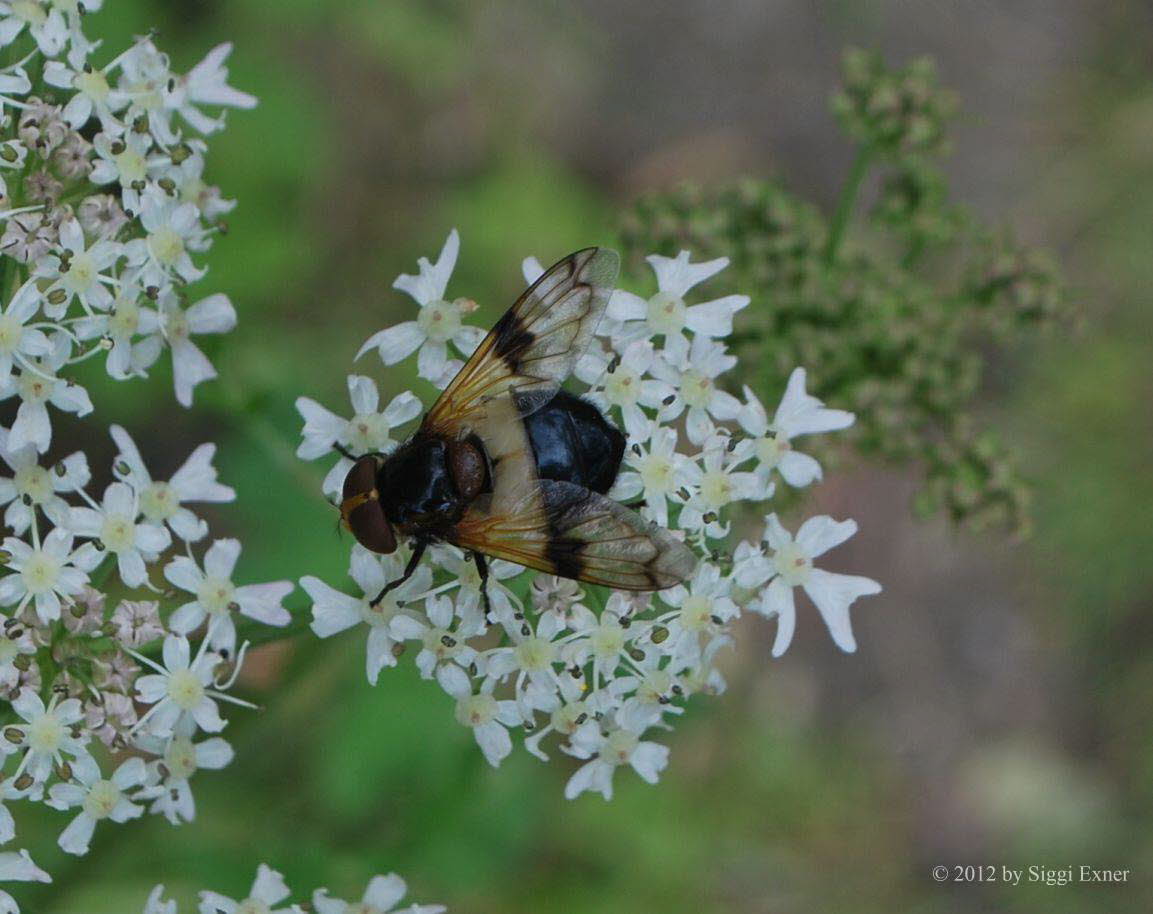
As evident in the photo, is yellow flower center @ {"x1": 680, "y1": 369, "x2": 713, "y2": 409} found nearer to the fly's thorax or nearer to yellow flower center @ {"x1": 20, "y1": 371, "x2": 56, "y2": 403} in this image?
the fly's thorax

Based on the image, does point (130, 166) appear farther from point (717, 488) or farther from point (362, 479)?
point (717, 488)

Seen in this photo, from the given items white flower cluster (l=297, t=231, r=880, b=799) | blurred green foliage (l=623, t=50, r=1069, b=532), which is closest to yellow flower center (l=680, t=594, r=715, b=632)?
white flower cluster (l=297, t=231, r=880, b=799)

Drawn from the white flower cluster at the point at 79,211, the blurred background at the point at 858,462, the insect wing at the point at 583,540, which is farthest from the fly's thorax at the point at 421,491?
the blurred background at the point at 858,462

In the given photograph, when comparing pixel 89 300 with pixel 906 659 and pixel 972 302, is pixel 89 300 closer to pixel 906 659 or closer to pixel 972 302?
pixel 972 302

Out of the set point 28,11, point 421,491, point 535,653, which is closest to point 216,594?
point 421,491

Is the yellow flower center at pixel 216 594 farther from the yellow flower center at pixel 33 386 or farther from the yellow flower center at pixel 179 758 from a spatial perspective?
the yellow flower center at pixel 33 386

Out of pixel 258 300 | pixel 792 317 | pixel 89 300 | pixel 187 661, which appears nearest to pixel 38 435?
pixel 89 300
